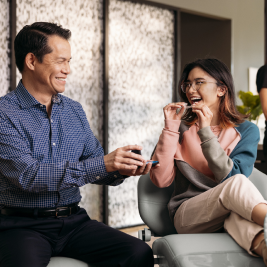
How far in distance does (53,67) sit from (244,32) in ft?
12.9

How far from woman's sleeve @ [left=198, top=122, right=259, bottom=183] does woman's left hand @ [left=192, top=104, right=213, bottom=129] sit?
40 mm

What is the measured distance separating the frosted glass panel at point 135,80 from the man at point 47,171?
182 centimetres

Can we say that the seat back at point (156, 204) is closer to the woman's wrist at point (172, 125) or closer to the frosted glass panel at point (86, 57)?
the woman's wrist at point (172, 125)

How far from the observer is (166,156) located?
1735 mm

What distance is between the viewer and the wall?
4.66 m

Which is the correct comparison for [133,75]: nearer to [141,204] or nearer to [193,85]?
[193,85]

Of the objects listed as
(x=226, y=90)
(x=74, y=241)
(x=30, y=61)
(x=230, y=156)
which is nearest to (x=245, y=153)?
(x=230, y=156)

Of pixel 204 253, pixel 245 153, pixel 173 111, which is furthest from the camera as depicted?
pixel 173 111

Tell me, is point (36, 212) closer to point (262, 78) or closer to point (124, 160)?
point (124, 160)

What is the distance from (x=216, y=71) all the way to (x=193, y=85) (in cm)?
15

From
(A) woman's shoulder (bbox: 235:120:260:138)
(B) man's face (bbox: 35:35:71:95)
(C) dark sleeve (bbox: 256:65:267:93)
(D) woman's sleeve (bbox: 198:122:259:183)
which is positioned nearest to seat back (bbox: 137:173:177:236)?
(D) woman's sleeve (bbox: 198:122:259:183)

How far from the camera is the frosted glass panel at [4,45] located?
116 inches

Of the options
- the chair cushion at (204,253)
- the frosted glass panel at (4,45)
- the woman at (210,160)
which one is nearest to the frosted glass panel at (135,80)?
the frosted glass panel at (4,45)

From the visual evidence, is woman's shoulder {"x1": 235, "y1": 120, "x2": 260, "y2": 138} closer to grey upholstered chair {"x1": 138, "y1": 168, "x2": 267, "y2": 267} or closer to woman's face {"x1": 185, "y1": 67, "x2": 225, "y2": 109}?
woman's face {"x1": 185, "y1": 67, "x2": 225, "y2": 109}
